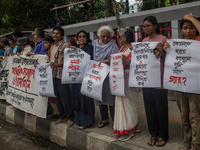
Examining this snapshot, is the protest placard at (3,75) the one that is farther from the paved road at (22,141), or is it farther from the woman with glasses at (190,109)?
the woman with glasses at (190,109)

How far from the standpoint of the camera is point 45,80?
4379 mm

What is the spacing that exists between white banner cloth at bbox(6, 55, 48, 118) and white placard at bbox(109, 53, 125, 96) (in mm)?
1659

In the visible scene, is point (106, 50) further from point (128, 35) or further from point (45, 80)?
point (45, 80)

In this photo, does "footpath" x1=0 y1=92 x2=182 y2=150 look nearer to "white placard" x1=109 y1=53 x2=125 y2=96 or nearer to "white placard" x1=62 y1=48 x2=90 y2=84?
"white placard" x1=109 y1=53 x2=125 y2=96

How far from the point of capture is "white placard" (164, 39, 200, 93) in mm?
2670

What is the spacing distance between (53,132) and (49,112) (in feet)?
2.84

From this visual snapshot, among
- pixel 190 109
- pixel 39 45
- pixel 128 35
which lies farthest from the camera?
pixel 39 45

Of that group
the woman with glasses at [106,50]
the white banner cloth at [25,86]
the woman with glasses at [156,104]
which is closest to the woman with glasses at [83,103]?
the woman with glasses at [106,50]

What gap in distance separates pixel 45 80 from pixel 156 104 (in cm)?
228

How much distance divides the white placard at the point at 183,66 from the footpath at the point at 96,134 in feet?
3.07

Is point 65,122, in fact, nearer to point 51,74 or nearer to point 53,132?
point 53,132

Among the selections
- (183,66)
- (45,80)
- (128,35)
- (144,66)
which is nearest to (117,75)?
(144,66)

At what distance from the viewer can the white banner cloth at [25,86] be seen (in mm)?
4691

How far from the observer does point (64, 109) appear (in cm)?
454
